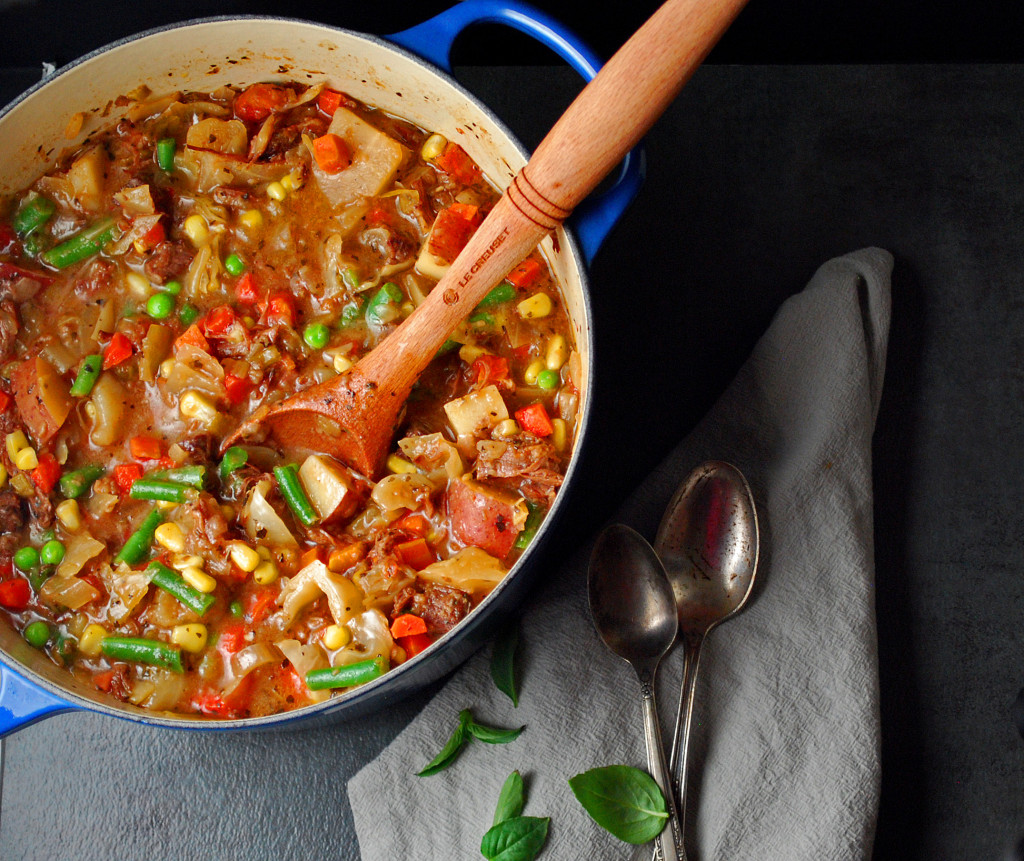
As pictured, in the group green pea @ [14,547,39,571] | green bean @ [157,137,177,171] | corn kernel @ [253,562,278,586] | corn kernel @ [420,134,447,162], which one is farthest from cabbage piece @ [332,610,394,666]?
green bean @ [157,137,177,171]

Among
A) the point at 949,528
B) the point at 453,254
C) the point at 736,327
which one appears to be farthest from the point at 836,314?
the point at 453,254

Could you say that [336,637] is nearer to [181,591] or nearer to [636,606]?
[181,591]

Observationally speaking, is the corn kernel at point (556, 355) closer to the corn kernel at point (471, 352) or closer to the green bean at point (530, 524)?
the corn kernel at point (471, 352)

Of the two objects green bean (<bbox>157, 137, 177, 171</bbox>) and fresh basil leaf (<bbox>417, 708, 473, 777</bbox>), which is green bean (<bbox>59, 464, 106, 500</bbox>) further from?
fresh basil leaf (<bbox>417, 708, 473, 777</bbox>)

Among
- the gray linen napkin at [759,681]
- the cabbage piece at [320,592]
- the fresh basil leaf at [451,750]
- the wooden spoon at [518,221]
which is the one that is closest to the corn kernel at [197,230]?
the wooden spoon at [518,221]

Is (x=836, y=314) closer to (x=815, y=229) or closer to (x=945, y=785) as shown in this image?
(x=815, y=229)

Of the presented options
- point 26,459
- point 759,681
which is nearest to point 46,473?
point 26,459
